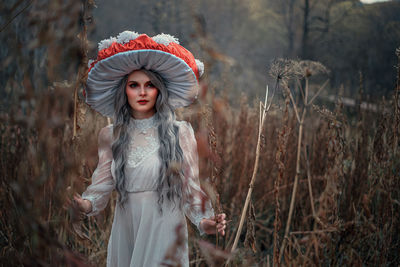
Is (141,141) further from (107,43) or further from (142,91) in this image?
(107,43)

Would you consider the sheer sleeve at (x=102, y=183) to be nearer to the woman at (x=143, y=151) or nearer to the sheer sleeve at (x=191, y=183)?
the woman at (x=143, y=151)

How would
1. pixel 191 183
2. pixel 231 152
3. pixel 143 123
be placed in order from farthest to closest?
pixel 231 152, pixel 143 123, pixel 191 183

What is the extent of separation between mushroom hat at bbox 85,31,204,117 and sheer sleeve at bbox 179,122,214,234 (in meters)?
0.16

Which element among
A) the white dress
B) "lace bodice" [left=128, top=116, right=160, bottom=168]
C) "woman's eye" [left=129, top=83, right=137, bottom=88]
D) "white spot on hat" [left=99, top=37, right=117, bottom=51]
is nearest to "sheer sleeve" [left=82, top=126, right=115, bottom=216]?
the white dress

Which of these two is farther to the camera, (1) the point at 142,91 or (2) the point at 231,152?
(2) the point at 231,152

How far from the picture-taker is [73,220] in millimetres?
573

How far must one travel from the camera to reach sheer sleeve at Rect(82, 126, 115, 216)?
1.38 metres

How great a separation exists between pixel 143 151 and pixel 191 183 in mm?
250

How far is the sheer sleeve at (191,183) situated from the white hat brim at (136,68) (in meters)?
0.15

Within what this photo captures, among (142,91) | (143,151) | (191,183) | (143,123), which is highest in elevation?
(142,91)

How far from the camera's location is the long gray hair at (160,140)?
1378mm

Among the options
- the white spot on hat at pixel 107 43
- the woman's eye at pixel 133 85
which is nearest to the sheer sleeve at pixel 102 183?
the woman's eye at pixel 133 85

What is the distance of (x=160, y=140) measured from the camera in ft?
4.71

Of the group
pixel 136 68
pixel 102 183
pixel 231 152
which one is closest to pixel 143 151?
pixel 102 183
